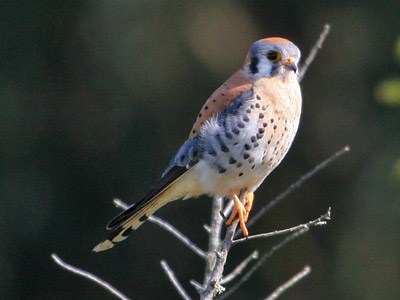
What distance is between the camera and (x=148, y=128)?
8.74 meters

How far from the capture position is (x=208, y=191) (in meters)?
4.64

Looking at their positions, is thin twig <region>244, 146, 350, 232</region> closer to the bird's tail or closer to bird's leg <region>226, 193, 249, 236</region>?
bird's leg <region>226, 193, 249, 236</region>

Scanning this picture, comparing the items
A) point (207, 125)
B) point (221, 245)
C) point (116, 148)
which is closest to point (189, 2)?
point (116, 148)

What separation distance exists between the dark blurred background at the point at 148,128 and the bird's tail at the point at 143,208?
3.81 m

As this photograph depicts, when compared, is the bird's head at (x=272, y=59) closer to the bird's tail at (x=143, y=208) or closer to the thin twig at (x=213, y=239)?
the bird's tail at (x=143, y=208)

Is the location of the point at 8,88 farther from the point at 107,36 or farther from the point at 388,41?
the point at 388,41

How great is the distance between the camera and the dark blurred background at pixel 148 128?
856 centimetres

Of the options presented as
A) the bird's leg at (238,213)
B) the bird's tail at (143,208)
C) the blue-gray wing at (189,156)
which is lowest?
the bird's leg at (238,213)

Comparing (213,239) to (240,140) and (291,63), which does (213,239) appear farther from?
(291,63)

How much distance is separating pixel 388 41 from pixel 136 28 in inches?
70.8

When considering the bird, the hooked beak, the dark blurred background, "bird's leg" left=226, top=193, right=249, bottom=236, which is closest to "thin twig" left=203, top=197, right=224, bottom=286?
"bird's leg" left=226, top=193, right=249, bottom=236

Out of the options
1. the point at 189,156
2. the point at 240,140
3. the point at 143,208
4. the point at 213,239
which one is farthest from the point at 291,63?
the point at 213,239

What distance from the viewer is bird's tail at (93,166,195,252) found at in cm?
455

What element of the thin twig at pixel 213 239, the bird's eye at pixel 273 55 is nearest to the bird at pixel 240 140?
the bird's eye at pixel 273 55
